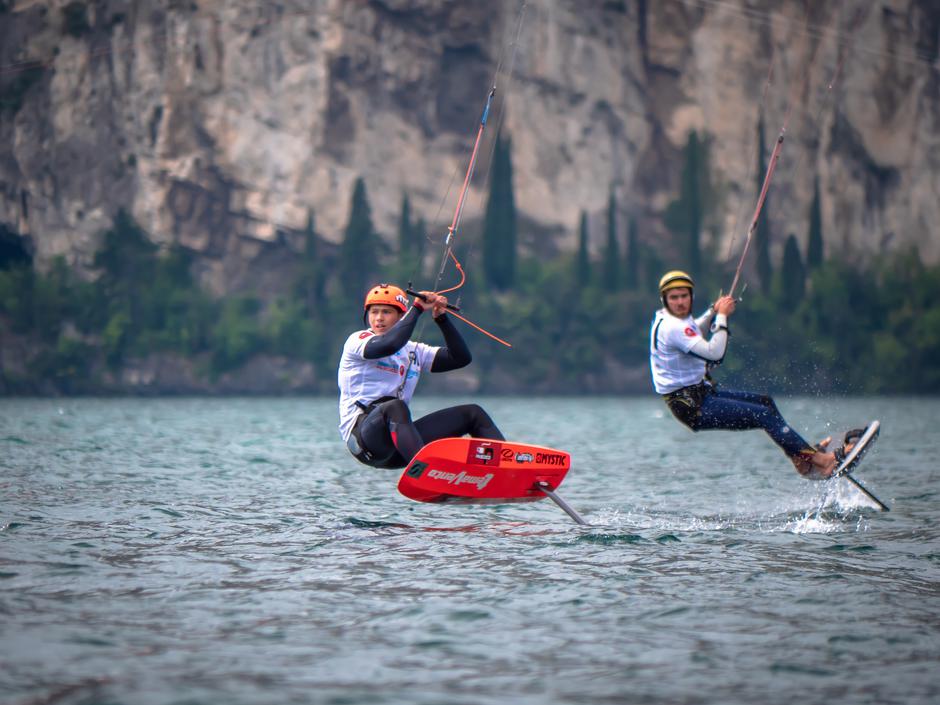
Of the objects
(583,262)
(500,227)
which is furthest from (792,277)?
(500,227)

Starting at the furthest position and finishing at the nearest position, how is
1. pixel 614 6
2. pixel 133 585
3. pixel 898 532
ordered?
pixel 614 6 < pixel 898 532 < pixel 133 585

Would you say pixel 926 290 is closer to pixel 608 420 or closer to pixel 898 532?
pixel 608 420

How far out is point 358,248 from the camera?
339 feet

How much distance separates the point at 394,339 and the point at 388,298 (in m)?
0.67

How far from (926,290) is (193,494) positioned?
95.6 m

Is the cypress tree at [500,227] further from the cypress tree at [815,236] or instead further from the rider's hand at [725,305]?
the rider's hand at [725,305]

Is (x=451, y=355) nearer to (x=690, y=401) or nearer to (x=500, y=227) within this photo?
(x=690, y=401)

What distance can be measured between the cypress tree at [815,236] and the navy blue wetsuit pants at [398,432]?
97414mm

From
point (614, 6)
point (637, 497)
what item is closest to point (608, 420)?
point (637, 497)

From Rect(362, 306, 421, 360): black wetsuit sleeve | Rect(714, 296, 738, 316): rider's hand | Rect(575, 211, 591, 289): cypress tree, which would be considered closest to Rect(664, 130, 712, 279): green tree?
Rect(575, 211, 591, 289): cypress tree

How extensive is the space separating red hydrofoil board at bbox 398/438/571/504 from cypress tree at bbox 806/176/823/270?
97236mm

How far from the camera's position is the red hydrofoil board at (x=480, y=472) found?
12.7 metres

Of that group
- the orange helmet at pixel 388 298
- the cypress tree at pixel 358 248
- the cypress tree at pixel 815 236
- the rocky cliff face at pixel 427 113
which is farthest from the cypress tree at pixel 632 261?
the orange helmet at pixel 388 298

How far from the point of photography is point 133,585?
9352 millimetres
